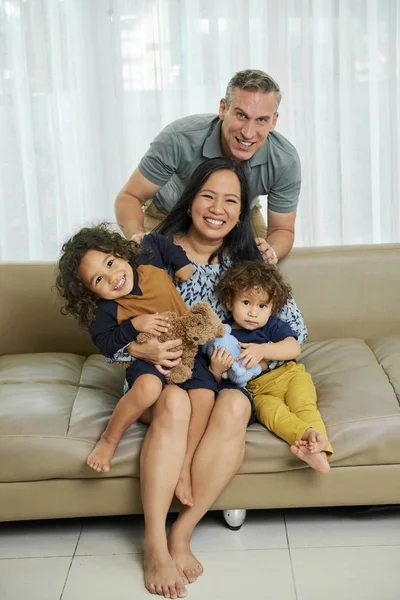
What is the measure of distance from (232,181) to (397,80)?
6.26 ft

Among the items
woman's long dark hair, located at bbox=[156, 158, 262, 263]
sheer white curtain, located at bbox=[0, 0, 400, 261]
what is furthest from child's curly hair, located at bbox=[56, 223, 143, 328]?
sheer white curtain, located at bbox=[0, 0, 400, 261]

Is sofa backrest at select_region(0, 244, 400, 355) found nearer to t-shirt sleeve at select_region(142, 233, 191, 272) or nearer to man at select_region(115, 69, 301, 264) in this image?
man at select_region(115, 69, 301, 264)

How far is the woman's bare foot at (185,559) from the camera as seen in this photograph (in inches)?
79.3

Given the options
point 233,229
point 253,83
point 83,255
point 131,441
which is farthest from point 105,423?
point 253,83

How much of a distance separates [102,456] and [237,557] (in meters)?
0.45

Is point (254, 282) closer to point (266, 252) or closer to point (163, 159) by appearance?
point (266, 252)

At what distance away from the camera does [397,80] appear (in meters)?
3.91

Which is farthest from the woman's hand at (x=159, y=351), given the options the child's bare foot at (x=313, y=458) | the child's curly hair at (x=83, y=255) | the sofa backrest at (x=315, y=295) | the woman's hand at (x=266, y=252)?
the sofa backrest at (x=315, y=295)

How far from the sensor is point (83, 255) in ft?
7.09

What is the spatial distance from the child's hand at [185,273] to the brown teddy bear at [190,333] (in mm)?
206

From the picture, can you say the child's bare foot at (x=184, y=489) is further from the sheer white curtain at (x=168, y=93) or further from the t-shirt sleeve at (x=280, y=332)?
the sheer white curtain at (x=168, y=93)

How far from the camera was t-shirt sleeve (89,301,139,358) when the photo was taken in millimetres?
2184

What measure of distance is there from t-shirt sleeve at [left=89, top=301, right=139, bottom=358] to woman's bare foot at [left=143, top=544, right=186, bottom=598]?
0.54 m

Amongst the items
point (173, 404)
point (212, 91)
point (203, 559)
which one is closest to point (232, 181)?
point (173, 404)
